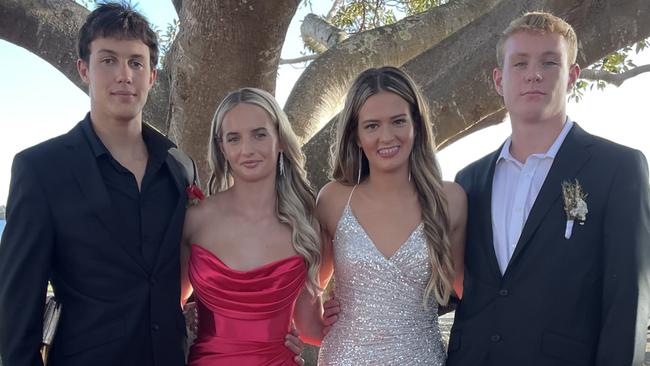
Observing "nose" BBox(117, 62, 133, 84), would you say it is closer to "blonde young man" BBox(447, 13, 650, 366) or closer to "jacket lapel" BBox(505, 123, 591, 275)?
"blonde young man" BBox(447, 13, 650, 366)

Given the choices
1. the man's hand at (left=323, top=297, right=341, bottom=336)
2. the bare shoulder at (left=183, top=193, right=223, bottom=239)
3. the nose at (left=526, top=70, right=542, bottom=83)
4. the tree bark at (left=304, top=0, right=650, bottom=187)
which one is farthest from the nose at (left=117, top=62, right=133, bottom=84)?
the tree bark at (left=304, top=0, right=650, bottom=187)

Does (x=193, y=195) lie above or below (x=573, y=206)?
above

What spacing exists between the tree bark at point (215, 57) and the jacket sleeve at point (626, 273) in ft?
7.21

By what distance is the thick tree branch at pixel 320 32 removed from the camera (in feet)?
26.1

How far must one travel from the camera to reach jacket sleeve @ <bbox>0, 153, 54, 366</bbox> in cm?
283

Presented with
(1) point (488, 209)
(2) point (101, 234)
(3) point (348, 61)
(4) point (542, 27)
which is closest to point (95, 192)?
(2) point (101, 234)

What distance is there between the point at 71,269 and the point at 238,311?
0.80 meters

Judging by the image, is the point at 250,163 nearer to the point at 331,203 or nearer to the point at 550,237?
the point at 331,203

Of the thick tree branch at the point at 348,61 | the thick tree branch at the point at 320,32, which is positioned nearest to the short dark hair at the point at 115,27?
the thick tree branch at the point at 348,61

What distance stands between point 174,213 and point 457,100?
2.44m

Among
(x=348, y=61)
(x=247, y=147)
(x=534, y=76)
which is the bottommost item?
(x=247, y=147)

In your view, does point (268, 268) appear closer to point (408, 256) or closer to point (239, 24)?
point (408, 256)

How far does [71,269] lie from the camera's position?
291cm

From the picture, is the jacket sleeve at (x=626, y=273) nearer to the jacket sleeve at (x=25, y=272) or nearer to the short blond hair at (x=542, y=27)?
the short blond hair at (x=542, y=27)
